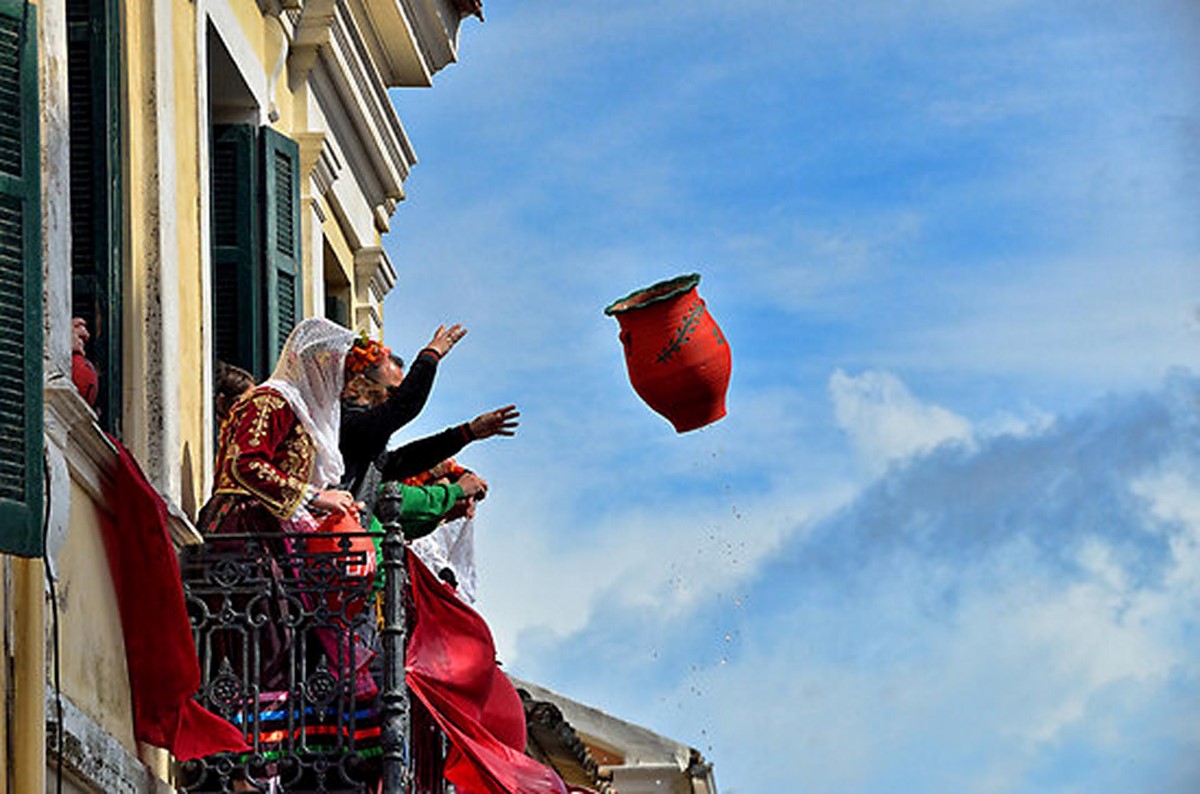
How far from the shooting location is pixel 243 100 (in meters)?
13.0

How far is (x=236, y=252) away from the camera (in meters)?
12.8

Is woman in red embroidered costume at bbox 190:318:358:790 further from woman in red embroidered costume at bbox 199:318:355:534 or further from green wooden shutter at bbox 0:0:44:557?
green wooden shutter at bbox 0:0:44:557

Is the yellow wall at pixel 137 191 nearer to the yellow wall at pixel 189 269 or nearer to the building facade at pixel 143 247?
the building facade at pixel 143 247

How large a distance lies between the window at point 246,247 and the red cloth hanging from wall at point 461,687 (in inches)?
66.0

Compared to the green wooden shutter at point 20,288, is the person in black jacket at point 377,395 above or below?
above

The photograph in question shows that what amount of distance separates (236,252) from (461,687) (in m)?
2.21

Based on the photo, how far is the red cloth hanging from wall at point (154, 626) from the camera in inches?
380

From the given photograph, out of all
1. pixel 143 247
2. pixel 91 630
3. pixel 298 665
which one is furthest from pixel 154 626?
pixel 143 247

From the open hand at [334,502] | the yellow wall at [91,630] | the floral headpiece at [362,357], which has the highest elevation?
the floral headpiece at [362,357]

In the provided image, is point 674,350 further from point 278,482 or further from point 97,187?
point 97,187

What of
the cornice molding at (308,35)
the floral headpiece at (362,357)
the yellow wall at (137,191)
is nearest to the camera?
the yellow wall at (137,191)

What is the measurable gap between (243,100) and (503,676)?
264 cm

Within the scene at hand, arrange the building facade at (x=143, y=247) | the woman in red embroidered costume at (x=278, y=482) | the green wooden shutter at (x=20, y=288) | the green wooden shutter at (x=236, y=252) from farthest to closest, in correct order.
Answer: the green wooden shutter at (x=236, y=252) → the woman in red embroidered costume at (x=278, y=482) → the building facade at (x=143, y=247) → the green wooden shutter at (x=20, y=288)

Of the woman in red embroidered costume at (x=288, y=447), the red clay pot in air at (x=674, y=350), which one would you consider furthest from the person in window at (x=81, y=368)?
the red clay pot in air at (x=674, y=350)
